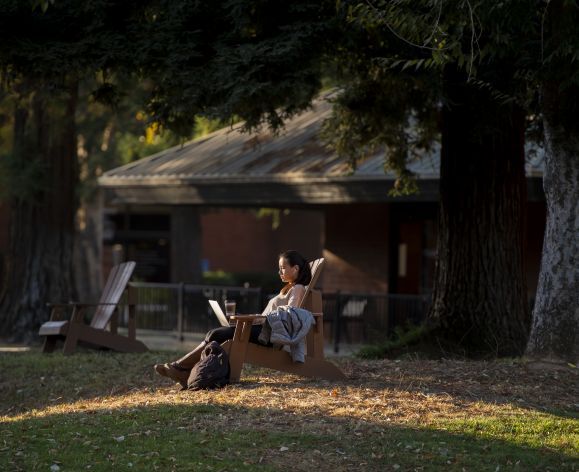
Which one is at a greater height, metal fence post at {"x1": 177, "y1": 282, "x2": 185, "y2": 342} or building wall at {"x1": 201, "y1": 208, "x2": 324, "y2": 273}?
building wall at {"x1": 201, "y1": 208, "x2": 324, "y2": 273}

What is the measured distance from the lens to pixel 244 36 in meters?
13.6

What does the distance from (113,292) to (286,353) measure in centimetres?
547

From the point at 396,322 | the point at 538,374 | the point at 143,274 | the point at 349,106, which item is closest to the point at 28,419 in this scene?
the point at 538,374

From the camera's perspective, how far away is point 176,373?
35.0 ft

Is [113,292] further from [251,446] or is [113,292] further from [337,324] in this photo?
[251,446]

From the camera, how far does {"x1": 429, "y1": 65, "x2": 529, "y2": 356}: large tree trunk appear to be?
564 inches

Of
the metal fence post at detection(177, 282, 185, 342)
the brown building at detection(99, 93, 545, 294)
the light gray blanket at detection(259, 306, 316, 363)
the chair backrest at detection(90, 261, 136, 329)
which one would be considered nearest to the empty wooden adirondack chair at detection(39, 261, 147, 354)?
the chair backrest at detection(90, 261, 136, 329)

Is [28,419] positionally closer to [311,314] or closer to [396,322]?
[311,314]

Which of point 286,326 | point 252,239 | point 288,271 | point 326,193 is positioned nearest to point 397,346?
point 288,271

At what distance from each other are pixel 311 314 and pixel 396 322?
9.17 m

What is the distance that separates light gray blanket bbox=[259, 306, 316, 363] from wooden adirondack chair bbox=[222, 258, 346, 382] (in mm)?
141

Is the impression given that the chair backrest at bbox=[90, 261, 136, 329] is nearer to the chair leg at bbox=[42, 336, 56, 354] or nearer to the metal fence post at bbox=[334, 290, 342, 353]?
the chair leg at bbox=[42, 336, 56, 354]

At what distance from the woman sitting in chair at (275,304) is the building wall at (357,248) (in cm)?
1308

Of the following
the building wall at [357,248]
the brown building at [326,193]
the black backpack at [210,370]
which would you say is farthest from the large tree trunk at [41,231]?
the black backpack at [210,370]
